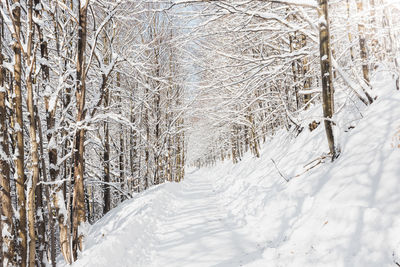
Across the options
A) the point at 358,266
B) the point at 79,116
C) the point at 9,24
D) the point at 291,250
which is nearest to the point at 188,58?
the point at 79,116

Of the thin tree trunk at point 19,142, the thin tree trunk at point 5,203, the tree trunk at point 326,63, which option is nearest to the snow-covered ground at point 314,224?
the tree trunk at point 326,63

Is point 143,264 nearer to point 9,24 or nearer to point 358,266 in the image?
point 358,266

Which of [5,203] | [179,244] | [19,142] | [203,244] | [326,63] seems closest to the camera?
[19,142]

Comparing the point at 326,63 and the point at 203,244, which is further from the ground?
the point at 326,63

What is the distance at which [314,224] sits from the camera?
3.88 meters

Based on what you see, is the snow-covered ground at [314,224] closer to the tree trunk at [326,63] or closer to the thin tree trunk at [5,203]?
the tree trunk at [326,63]

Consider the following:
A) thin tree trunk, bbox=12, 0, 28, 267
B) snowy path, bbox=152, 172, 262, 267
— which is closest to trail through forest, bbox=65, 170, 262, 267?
snowy path, bbox=152, 172, 262, 267

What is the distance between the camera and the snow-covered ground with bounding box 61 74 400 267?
298 cm

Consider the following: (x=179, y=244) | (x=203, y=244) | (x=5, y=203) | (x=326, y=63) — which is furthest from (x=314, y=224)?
(x=5, y=203)

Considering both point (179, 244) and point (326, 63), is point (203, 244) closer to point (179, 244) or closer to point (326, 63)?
point (179, 244)

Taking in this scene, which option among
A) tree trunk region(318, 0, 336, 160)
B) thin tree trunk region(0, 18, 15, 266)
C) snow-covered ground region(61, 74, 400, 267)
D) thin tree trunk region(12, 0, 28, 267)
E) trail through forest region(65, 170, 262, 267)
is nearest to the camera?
snow-covered ground region(61, 74, 400, 267)

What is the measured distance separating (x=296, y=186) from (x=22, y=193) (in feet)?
18.3

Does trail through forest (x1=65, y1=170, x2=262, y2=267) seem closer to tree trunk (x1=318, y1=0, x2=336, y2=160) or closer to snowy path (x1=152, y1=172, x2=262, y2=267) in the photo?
snowy path (x1=152, y1=172, x2=262, y2=267)

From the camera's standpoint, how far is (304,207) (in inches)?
180
